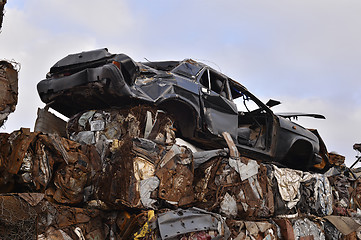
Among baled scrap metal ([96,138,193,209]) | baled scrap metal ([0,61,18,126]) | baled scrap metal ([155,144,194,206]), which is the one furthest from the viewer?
baled scrap metal ([155,144,194,206])

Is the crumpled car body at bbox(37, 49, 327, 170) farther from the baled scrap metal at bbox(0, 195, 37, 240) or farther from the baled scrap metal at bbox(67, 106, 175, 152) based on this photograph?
the baled scrap metal at bbox(0, 195, 37, 240)

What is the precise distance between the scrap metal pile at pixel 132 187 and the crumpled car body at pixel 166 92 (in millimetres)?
244

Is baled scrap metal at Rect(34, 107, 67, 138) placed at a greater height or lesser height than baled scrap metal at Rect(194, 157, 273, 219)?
greater

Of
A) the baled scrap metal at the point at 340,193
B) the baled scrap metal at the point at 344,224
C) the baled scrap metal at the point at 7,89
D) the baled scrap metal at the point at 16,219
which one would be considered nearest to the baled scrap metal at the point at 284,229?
the baled scrap metal at the point at 344,224

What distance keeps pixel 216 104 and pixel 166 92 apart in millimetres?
1164

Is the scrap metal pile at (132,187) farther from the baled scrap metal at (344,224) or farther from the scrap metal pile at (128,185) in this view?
the baled scrap metal at (344,224)

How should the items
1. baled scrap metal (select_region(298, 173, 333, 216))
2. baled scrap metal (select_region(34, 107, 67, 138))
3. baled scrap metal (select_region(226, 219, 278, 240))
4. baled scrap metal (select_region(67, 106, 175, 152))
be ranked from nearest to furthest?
baled scrap metal (select_region(226, 219, 278, 240)), baled scrap metal (select_region(67, 106, 175, 152)), baled scrap metal (select_region(34, 107, 67, 138)), baled scrap metal (select_region(298, 173, 333, 216))

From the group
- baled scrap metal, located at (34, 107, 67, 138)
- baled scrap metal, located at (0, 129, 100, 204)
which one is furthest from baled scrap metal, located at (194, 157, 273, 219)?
baled scrap metal, located at (34, 107, 67, 138)

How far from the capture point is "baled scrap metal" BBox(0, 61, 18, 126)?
4.30 meters

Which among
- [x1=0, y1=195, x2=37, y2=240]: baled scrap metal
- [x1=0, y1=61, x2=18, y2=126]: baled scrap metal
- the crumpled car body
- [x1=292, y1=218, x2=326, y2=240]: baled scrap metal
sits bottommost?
[x1=292, y1=218, x2=326, y2=240]: baled scrap metal

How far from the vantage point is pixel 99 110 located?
6539mm

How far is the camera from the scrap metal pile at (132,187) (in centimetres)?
450

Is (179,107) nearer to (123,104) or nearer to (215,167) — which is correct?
(123,104)


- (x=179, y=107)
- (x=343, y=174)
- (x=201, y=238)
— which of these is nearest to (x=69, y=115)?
(x=179, y=107)
